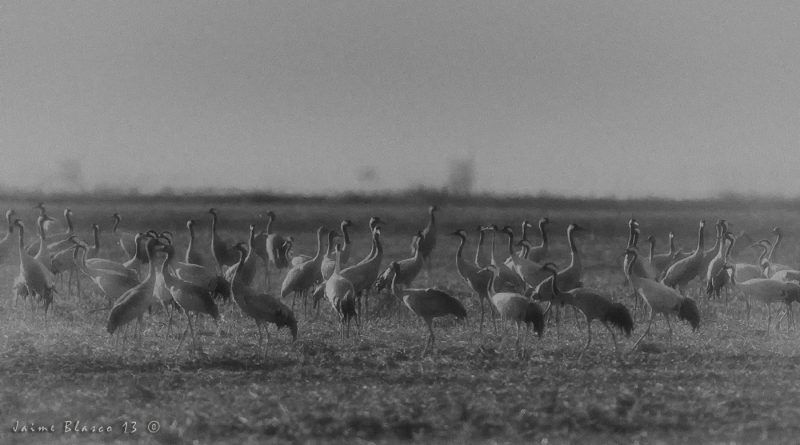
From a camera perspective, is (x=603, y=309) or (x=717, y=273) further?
(x=717, y=273)

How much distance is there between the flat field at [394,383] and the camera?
5680mm

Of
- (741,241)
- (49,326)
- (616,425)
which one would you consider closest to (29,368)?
(49,326)

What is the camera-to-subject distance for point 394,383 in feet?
22.4

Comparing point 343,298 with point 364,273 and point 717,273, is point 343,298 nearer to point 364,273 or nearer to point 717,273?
point 364,273

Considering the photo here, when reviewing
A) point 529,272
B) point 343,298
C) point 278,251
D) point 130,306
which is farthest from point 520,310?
point 278,251

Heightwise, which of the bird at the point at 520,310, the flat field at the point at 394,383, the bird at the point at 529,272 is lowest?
the flat field at the point at 394,383

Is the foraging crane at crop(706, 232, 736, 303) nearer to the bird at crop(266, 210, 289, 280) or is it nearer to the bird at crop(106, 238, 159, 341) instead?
the bird at crop(266, 210, 289, 280)

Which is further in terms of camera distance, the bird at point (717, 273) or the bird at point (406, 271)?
the bird at point (717, 273)

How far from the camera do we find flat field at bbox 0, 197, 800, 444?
568cm

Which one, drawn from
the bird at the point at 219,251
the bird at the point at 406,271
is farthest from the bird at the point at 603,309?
the bird at the point at 219,251

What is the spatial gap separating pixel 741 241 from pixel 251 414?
40.8ft

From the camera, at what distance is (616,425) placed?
5742 millimetres

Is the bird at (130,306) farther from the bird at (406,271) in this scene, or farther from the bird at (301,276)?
the bird at (406,271)

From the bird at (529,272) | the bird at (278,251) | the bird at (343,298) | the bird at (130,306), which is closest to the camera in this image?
the bird at (130,306)
